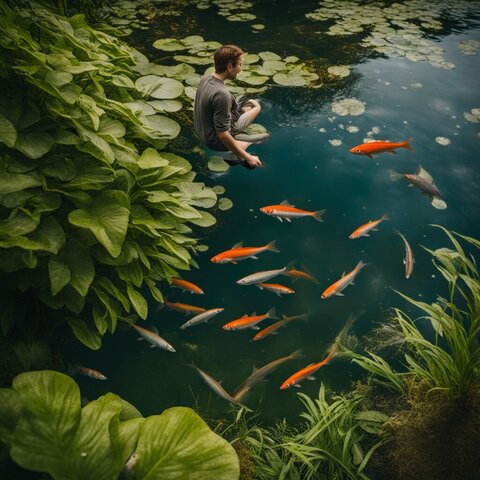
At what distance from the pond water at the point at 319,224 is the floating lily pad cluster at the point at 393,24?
1.07 feet

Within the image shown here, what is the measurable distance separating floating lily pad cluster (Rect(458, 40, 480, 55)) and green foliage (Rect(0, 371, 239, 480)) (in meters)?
6.77

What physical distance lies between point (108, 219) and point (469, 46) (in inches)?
261

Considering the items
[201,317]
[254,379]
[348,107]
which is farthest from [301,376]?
[348,107]

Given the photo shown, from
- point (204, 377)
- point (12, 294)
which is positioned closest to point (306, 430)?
point (204, 377)

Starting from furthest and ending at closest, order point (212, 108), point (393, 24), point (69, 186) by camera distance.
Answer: point (393, 24) → point (212, 108) → point (69, 186)

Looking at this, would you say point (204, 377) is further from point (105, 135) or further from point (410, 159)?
point (410, 159)

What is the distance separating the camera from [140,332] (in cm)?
273

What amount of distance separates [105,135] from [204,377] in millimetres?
1766

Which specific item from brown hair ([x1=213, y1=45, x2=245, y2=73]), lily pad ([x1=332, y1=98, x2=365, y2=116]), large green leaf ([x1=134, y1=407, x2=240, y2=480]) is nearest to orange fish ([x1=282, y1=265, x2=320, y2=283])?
large green leaf ([x1=134, y1=407, x2=240, y2=480])

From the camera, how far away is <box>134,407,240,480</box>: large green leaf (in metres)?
1.44

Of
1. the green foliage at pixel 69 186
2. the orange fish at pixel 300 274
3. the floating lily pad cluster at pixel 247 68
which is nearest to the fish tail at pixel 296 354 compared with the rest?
the orange fish at pixel 300 274

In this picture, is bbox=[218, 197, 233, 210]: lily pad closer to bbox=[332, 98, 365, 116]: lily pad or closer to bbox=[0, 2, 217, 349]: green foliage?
bbox=[0, 2, 217, 349]: green foliage

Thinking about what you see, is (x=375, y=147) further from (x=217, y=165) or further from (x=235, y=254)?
(x=235, y=254)

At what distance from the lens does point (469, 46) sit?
5.88 meters
